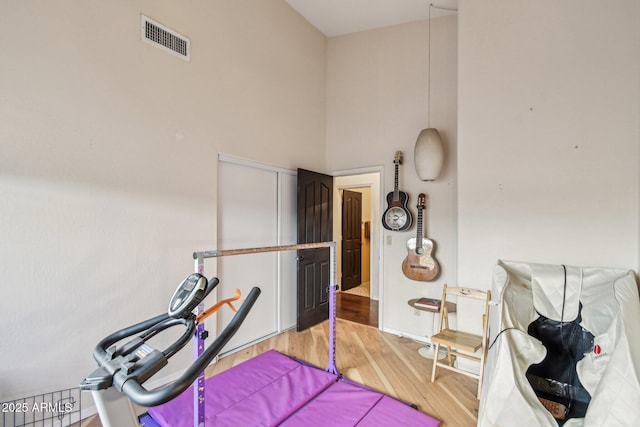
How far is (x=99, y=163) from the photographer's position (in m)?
2.17

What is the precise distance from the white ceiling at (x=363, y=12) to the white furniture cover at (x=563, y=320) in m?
2.98

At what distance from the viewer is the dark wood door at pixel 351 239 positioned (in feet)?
19.3

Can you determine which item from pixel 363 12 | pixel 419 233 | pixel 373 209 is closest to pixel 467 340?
pixel 419 233

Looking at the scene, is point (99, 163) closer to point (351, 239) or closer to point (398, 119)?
point (398, 119)

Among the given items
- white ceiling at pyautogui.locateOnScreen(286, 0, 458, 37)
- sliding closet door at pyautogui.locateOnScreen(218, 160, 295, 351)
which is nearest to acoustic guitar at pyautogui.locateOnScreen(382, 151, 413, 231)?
sliding closet door at pyautogui.locateOnScreen(218, 160, 295, 351)

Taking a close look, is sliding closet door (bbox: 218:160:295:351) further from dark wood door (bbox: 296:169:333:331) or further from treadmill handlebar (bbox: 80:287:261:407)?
treadmill handlebar (bbox: 80:287:261:407)

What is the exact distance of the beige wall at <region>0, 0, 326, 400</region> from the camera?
1.85 m

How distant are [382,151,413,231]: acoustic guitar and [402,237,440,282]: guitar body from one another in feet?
0.75

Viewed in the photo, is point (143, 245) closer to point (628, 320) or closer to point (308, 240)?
point (308, 240)

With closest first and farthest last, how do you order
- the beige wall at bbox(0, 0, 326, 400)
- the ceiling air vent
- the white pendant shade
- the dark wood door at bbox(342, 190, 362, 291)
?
the beige wall at bbox(0, 0, 326, 400)
the ceiling air vent
the white pendant shade
the dark wood door at bbox(342, 190, 362, 291)

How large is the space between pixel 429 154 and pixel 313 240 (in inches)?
70.1

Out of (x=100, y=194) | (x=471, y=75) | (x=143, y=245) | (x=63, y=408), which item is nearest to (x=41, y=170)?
(x=100, y=194)

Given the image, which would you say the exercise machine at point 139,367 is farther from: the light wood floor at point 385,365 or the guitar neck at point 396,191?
the guitar neck at point 396,191

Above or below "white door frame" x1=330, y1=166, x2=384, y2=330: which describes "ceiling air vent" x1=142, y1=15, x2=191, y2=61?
above
